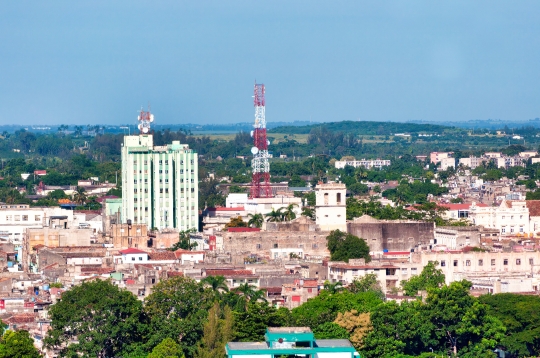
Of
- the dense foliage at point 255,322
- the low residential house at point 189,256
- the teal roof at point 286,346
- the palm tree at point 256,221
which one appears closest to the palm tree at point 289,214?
the palm tree at point 256,221

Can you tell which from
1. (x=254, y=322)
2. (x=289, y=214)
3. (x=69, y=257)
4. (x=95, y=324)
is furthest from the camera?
(x=289, y=214)

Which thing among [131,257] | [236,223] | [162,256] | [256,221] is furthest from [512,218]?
[131,257]

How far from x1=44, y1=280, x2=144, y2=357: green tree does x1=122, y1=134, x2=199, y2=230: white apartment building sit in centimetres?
4644

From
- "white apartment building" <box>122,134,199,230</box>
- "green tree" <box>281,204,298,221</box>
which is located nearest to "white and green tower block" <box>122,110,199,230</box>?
"white apartment building" <box>122,134,199,230</box>

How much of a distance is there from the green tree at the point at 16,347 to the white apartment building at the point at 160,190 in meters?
50.2

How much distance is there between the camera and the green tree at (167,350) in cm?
5034

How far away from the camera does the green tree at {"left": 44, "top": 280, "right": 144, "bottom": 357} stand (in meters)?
53.3

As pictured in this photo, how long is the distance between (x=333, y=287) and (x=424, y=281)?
22.0ft

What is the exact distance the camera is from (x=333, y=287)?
6512 centimetres

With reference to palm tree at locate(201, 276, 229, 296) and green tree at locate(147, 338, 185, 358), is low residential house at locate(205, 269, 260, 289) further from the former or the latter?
green tree at locate(147, 338, 185, 358)

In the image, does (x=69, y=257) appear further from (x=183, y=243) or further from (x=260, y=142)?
(x=260, y=142)

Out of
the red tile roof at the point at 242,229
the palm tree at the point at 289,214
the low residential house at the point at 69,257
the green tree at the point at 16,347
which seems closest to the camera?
the green tree at the point at 16,347

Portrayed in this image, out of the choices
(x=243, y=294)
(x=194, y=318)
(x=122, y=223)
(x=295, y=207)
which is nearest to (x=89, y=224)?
(x=122, y=223)

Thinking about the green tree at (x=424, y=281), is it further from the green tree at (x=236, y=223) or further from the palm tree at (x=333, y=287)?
the green tree at (x=236, y=223)
